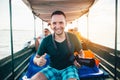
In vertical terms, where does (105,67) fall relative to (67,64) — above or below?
below

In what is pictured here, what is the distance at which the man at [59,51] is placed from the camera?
3506mm

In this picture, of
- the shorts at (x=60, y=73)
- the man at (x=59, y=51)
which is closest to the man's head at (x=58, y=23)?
the man at (x=59, y=51)

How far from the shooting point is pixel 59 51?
3518 mm

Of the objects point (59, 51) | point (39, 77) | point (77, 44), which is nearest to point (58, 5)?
point (77, 44)

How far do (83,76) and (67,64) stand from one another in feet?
4.45

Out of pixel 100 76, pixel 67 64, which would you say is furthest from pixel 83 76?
pixel 67 64

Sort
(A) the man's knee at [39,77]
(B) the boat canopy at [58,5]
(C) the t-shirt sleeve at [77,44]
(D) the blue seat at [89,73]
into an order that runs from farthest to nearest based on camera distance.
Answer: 1. (B) the boat canopy at [58,5]
2. (D) the blue seat at [89,73]
3. (C) the t-shirt sleeve at [77,44]
4. (A) the man's knee at [39,77]

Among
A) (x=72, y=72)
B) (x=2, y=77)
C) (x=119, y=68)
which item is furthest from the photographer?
(x=119, y=68)

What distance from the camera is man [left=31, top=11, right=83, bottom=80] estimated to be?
351 centimetres

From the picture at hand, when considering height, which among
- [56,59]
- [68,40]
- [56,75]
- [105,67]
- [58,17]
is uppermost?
[58,17]

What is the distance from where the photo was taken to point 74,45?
11.9 feet

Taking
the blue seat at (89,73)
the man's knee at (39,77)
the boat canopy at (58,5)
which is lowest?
the blue seat at (89,73)

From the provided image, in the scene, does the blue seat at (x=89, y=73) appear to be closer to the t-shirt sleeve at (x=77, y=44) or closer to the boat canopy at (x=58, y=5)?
the t-shirt sleeve at (x=77, y=44)

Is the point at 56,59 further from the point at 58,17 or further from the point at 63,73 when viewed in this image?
the point at 58,17
